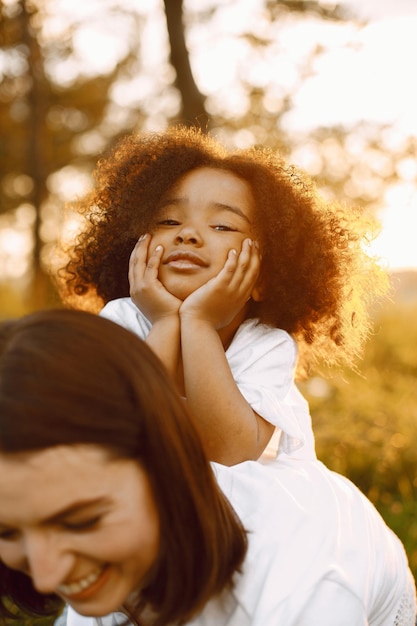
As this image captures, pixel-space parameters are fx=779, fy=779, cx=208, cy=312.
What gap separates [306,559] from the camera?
2.11 metres

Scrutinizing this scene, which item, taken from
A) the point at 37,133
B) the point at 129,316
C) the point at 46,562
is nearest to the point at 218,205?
the point at 129,316

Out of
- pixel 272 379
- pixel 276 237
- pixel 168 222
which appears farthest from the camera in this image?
pixel 276 237

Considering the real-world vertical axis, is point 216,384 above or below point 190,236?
below

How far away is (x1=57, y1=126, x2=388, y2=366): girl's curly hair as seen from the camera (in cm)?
316

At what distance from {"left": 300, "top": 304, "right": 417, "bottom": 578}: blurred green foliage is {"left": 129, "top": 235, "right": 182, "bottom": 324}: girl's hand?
1093 mm

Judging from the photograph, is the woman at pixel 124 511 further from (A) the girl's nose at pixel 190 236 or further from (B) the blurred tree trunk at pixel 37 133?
(B) the blurred tree trunk at pixel 37 133

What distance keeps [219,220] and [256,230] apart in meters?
0.22

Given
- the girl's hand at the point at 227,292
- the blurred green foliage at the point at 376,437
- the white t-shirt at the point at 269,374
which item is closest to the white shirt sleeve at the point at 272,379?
the white t-shirt at the point at 269,374

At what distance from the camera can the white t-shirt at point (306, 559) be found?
2.02 metres

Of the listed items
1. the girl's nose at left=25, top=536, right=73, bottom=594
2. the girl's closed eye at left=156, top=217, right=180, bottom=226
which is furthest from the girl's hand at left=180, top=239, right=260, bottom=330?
the girl's nose at left=25, top=536, right=73, bottom=594

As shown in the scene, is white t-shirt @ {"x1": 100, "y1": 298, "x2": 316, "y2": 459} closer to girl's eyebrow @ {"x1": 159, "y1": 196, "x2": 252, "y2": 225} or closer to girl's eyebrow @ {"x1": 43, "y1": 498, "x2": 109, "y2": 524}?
girl's eyebrow @ {"x1": 159, "y1": 196, "x2": 252, "y2": 225}

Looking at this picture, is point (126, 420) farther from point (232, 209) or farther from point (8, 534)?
point (232, 209)

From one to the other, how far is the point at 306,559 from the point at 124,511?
646 mm

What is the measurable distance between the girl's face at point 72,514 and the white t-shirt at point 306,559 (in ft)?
1.36
